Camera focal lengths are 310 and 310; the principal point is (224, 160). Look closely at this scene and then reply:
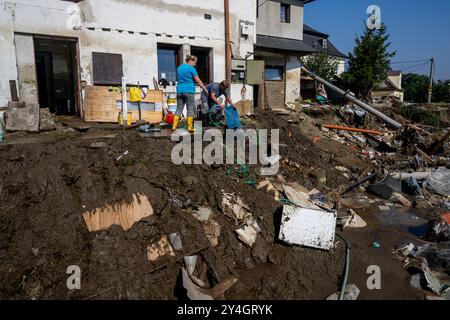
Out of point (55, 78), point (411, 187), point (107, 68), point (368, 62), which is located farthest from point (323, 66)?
point (55, 78)

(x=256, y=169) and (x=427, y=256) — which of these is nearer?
(x=427, y=256)

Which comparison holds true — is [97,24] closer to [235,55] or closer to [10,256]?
[235,55]

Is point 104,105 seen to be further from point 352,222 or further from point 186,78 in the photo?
point 352,222

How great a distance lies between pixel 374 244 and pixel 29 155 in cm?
587

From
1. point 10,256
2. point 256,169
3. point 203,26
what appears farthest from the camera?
point 203,26

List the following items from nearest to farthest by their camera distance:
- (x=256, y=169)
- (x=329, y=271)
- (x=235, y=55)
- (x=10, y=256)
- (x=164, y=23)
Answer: (x=10, y=256)
(x=329, y=271)
(x=256, y=169)
(x=164, y=23)
(x=235, y=55)

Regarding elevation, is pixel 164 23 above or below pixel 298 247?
above

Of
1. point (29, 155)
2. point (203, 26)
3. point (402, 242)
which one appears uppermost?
point (203, 26)

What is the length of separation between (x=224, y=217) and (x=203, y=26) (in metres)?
8.14

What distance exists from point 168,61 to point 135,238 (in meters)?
7.64

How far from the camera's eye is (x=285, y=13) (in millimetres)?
16453

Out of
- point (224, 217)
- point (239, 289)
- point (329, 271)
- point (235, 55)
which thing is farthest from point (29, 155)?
point (235, 55)

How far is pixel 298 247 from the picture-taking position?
4.75 metres

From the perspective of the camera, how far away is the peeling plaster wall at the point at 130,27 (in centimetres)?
763
